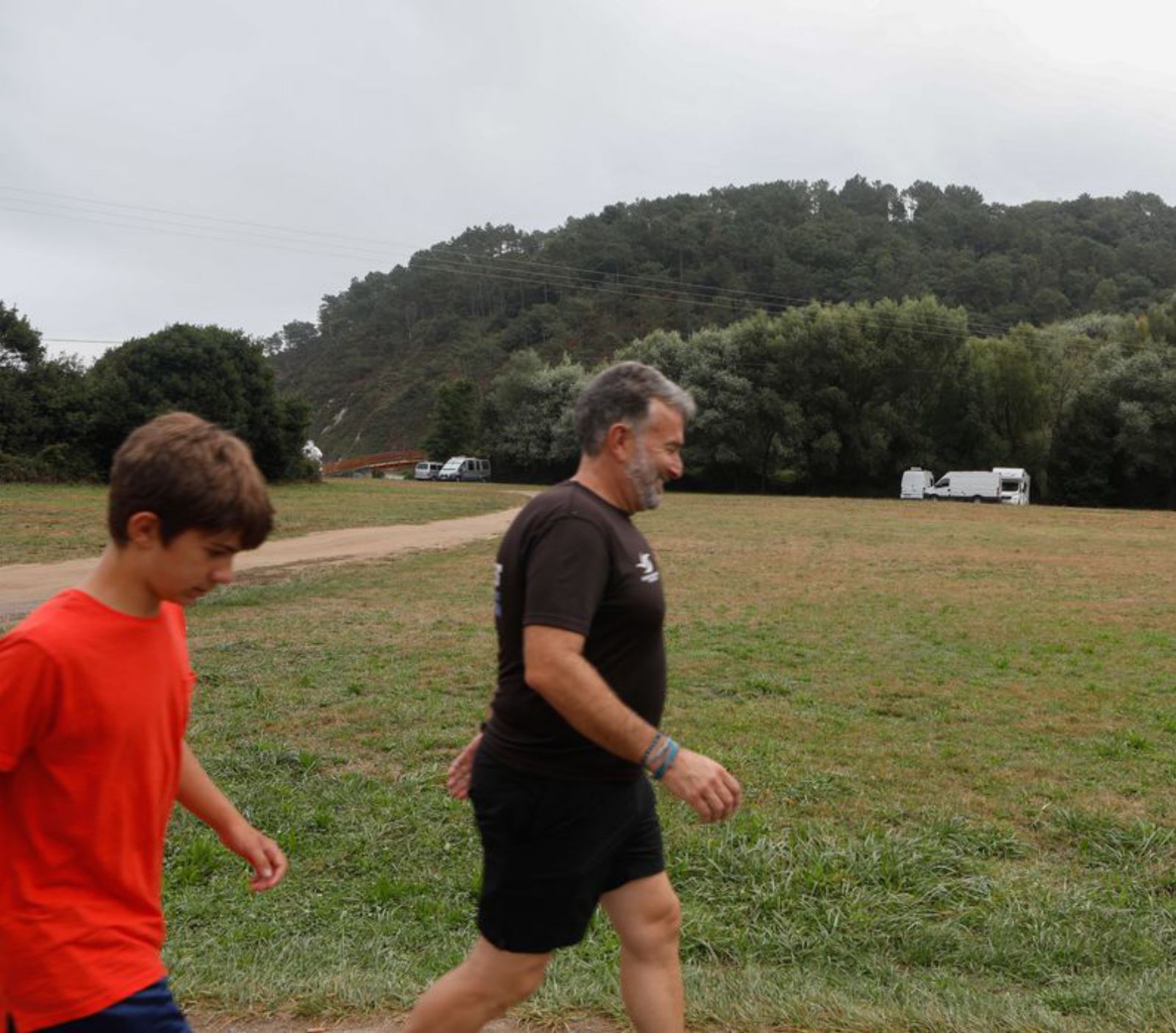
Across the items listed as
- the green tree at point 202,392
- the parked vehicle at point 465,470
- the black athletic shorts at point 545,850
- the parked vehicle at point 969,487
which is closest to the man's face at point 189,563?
the black athletic shorts at point 545,850

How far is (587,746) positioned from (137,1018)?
3.56 ft

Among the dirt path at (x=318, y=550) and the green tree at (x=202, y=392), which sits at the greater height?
the green tree at (x=202, y=392)

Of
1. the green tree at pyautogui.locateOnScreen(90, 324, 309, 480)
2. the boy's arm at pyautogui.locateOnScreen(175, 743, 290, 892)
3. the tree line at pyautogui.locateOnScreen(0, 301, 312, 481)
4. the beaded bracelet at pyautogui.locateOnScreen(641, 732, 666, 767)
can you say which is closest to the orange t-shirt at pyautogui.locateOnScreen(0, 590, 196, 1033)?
the boy's arm at pyautogui.locateOnScreen(175, 743, 290, 892)

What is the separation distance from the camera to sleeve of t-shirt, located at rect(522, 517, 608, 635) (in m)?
2.33

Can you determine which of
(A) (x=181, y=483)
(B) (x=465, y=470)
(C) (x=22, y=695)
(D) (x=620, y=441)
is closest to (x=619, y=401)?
(D) (x=620, y=441)

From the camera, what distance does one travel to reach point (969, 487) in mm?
50906

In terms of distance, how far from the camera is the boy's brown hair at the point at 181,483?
6.13ft

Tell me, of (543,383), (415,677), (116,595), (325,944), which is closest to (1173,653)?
(415,677)

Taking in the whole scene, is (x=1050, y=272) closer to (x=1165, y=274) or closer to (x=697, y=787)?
(x=1165, y=274)

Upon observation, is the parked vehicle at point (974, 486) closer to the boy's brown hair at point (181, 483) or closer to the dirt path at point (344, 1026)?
the dirt path at point (344, 1026)

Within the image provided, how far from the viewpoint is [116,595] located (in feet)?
6.17

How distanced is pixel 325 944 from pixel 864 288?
10171 centimetres

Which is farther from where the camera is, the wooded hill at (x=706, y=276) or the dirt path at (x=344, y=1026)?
the wooded hill at (x=706, y=276)

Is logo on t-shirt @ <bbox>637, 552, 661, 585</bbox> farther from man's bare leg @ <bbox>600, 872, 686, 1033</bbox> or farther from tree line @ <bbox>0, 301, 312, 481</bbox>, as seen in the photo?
tree line @ <bbox>0, 301, 312, 481</bbox>
